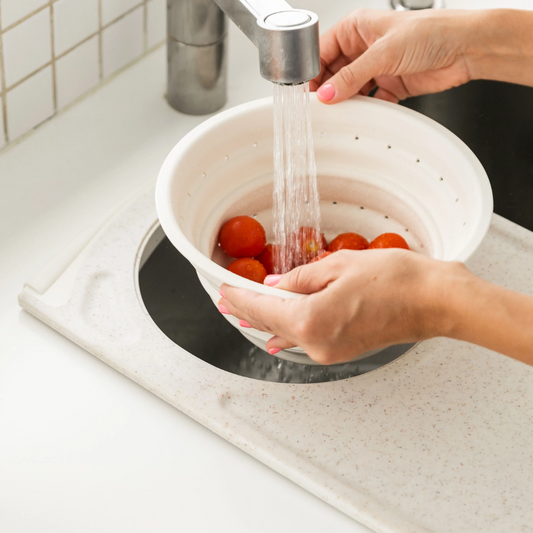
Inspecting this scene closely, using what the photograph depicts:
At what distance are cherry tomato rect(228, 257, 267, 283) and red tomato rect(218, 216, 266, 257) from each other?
2cm

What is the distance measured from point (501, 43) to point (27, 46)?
1.67 feet

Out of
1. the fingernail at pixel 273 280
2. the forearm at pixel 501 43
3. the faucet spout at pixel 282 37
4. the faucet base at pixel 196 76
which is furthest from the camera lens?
the faucet base at pixel 196 76

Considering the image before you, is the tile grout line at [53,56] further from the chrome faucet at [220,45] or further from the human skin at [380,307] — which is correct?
the human skin at [380,307]

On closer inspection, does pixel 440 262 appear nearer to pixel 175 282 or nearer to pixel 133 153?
pixel 175 282

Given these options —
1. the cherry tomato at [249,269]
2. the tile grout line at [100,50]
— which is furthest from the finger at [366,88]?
the tile grout line at [100,50]

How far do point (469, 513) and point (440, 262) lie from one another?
21 centimetres

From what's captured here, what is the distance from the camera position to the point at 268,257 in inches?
29.6

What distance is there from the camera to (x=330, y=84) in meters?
0.67

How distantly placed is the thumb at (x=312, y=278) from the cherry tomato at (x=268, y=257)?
0.20 meters

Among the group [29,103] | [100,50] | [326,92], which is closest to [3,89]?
[29,103]

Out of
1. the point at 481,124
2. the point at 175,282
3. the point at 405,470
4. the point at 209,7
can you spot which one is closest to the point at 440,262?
the point at 405,470

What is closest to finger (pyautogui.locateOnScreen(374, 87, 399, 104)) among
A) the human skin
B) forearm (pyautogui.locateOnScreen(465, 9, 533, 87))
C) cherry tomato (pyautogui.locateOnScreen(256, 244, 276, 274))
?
forearm (pyautogui.locateOnScreen(465, 9, 533, 87))

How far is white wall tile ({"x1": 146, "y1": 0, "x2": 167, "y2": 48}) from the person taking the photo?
35.7 inches

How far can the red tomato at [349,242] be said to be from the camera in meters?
0.74
